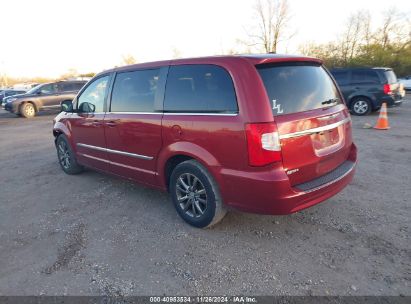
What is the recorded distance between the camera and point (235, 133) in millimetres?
2742

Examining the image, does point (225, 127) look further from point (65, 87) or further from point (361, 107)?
point (65, 87)

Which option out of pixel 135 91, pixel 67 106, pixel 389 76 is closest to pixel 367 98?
pixel 389 76

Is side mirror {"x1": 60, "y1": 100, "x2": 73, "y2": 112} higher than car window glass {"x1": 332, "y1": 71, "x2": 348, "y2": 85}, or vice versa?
side mirror {"x1": 60, "y1": 100, "x2": 73, "y2": 112}

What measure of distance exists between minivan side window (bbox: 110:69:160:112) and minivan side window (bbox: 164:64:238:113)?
1.00 feet

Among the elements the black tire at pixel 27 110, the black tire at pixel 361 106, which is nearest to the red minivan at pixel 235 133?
the black tire at pixel 361 106

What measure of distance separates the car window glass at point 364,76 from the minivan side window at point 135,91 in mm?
10227

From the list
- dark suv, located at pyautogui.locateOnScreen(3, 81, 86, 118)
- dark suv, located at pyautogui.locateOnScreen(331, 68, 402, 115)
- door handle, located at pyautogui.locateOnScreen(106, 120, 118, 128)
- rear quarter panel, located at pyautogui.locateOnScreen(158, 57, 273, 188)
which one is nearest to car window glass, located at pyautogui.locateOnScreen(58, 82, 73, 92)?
dark suv, located at pyautogui.locateOnScreen(3, 81, 86, 118)

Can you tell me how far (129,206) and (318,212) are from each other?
2433 millimetres

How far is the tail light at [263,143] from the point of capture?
2645 millimetres

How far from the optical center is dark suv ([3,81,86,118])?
16.0 metres

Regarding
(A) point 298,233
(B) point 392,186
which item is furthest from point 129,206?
(B) point 392,186

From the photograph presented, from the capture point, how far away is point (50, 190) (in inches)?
191

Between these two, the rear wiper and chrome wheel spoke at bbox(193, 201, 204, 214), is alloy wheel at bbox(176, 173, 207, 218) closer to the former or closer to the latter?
chrome wheel spoke at bbox(193, 201, 204, 214)

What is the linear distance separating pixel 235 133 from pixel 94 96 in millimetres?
2847
